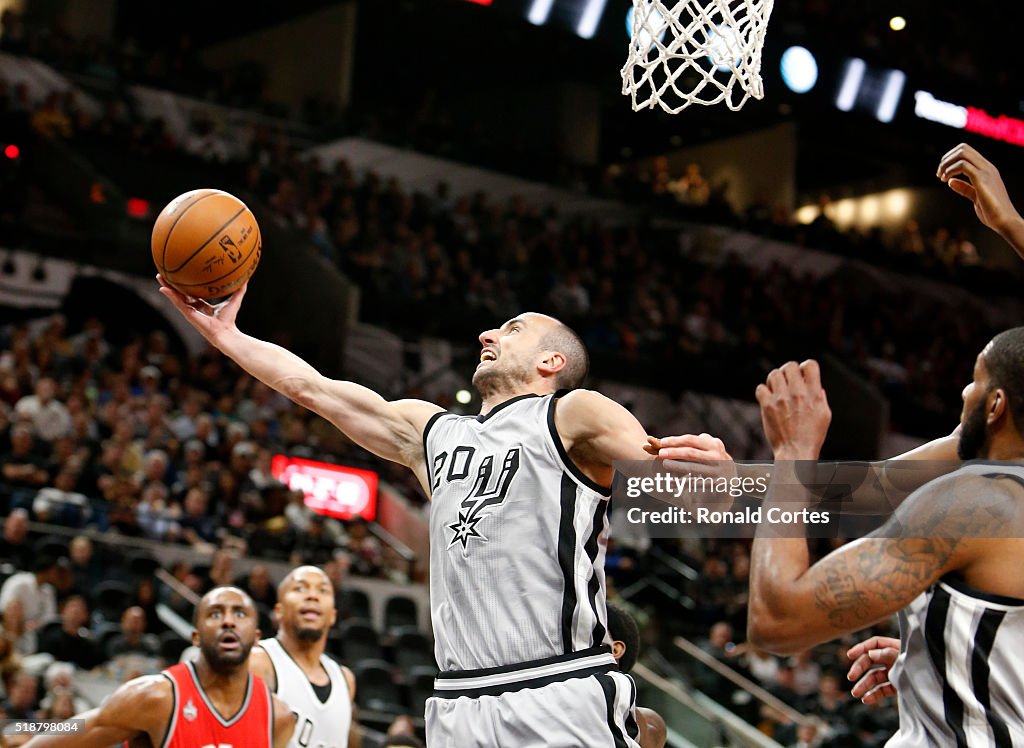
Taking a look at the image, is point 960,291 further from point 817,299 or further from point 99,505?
point 99,505

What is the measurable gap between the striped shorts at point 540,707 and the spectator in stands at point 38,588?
609 cm

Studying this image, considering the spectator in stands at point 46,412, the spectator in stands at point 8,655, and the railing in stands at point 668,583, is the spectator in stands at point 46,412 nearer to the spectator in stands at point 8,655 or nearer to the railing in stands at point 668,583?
the spectator in stands at point 8,655

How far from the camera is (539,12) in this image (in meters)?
13.3

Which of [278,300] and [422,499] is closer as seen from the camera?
[422,499]

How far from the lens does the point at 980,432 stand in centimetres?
272

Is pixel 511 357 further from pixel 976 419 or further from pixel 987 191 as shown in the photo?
pixel 976 419

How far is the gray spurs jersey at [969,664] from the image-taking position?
2555mm

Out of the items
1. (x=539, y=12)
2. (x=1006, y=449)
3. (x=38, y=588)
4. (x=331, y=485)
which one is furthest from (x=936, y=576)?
(x=331, y=485)

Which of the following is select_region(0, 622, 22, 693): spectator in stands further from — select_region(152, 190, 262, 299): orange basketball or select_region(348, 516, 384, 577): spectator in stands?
select_region(152, 190, 262, 299): orange basketball

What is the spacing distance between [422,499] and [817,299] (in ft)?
30.1

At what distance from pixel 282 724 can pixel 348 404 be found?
88.5 inches

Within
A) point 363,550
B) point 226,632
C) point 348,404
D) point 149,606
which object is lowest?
point 149,606

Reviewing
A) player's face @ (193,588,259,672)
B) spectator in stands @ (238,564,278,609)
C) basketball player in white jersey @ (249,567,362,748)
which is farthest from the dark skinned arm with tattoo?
spectator in stands @ (238,564,278,609)

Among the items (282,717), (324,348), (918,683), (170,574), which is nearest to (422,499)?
(324,348)
